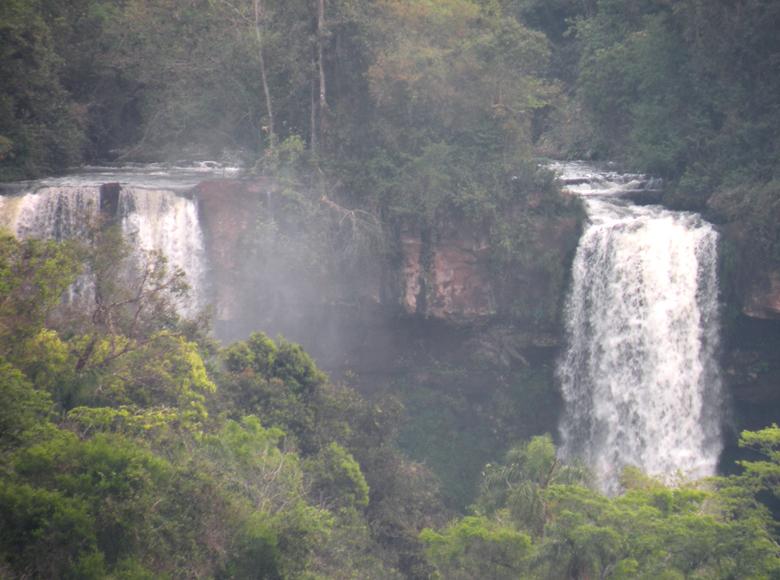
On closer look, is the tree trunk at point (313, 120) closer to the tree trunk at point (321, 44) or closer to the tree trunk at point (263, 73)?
the tree trunk at point (321, 44)

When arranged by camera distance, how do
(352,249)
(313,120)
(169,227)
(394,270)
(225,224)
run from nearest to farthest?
1. (169,227)
2. (225,224)
3. (352,249)
4. (394,270)
5. (313,120)

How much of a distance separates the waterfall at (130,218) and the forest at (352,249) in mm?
514

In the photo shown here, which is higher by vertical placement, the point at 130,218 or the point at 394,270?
the point at 130,218

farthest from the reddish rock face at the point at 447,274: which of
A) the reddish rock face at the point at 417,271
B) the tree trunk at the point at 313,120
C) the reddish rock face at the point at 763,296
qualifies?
the reddish rock face at the point at 763,296

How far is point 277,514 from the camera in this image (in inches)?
656

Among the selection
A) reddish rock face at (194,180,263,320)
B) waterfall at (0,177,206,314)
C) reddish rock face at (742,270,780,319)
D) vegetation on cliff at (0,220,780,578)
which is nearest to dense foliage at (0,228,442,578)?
vegetation on cliff at (0,220,780,578)

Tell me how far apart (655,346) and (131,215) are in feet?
42.4

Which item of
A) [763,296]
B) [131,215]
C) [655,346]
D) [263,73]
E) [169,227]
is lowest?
[655,346]

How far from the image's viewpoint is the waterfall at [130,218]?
2552 cm

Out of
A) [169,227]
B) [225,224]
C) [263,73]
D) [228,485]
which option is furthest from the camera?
[263,73]

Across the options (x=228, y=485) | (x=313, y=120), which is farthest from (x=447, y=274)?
(x=228, y=485)

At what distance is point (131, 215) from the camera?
2619cm

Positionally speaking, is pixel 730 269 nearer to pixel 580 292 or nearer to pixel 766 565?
pixel 580 292

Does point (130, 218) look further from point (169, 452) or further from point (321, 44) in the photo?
point (169, 452)
